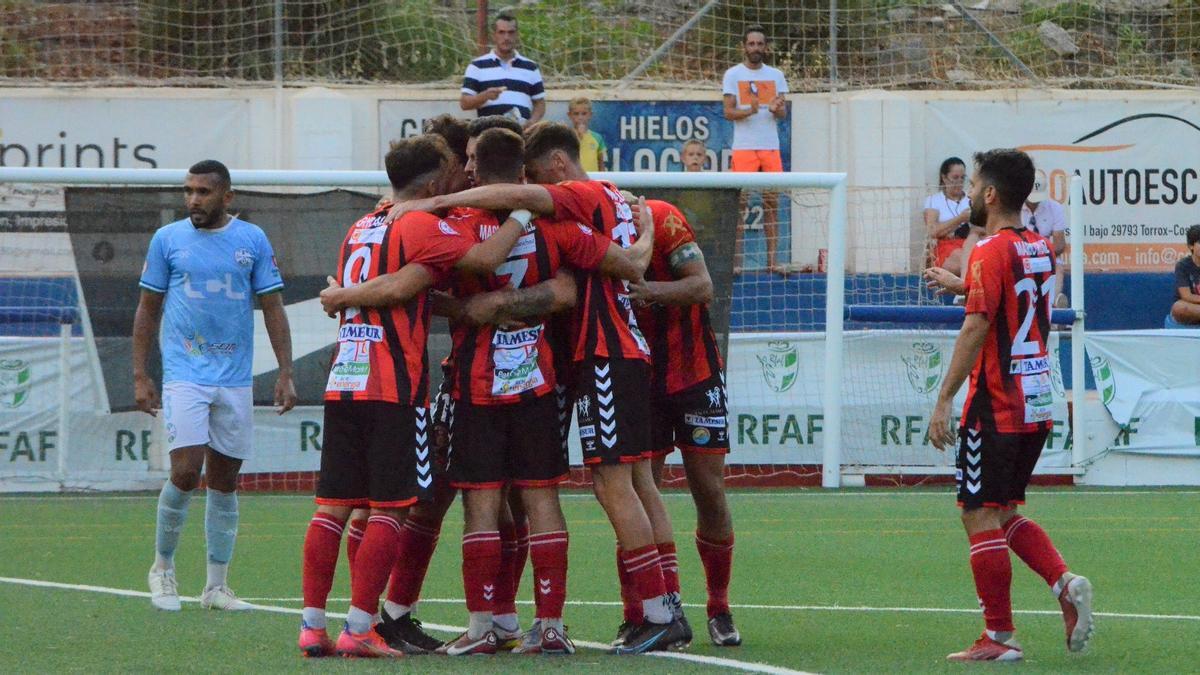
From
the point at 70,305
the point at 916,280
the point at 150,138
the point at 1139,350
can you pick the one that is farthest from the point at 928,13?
the point at 70,305

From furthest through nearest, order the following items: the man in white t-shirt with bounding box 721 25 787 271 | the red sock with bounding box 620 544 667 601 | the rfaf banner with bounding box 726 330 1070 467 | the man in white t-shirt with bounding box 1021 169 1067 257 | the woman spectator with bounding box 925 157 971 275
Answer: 1. the man in white t-shirt with bounding box 721 25 787 271
2. the man in white t-shirt with bounding box 1021 169 1067 257
3. the woman spectator with bounding box 925 157 971 275
4. the rfaf banner with bounding box 726 330 1070 467
5. the red sock with bounding box 620 544 667 601

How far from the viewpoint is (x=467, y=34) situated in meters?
21.1

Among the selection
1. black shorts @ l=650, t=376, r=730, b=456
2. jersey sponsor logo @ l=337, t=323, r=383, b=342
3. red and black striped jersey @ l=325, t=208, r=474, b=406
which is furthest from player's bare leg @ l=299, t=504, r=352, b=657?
black shorts @ l=650, t=376, r=730, b=456

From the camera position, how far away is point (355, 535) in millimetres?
6805

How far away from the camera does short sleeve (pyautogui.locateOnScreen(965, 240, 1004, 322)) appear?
6.35 m

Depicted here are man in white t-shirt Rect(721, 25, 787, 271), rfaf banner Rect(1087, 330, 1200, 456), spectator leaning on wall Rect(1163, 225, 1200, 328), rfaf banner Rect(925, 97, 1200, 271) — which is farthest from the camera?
rfaf banner Rect(925, 97, 1200, 271)

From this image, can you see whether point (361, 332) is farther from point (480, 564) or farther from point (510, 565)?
point (510, 565)

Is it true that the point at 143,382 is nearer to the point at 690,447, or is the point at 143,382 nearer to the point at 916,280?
the point at 690,447

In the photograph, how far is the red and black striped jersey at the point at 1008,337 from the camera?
6395 millimetres

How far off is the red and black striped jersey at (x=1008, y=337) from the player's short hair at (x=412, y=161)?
2.07 m

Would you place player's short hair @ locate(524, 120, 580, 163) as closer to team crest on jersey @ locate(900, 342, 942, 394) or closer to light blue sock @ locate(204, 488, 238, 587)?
light blue sock @ locate(204, 488, 238, 587)

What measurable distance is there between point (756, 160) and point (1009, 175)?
1103cm

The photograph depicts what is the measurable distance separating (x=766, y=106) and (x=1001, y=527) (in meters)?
11.2

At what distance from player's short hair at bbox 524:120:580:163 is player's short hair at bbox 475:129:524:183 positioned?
0.19 m
